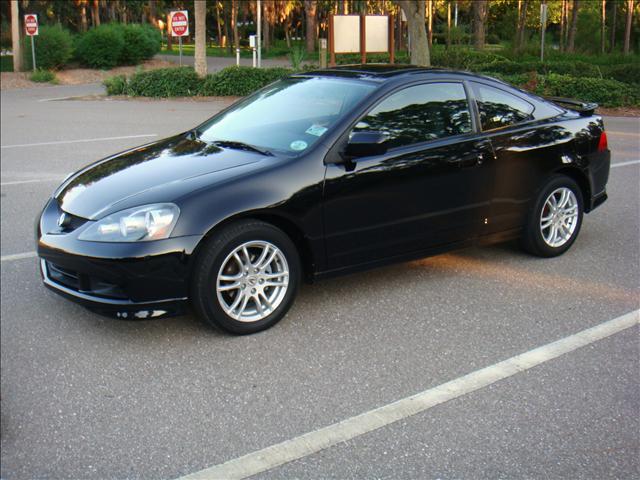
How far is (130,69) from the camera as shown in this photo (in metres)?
35.6

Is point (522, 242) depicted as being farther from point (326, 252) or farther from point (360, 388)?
point (360, 388)

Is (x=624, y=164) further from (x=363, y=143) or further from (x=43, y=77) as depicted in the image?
(x=43, y=77)

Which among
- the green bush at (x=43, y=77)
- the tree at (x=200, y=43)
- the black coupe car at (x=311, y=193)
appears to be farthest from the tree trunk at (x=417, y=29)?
the black coupe car at (x=311, y=193)

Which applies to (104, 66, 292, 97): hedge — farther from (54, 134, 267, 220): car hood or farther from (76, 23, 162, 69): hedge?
(54, 134, 267, 220): car hood

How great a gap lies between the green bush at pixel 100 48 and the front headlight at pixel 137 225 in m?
32.3

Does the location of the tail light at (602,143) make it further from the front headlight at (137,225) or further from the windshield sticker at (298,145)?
the front headlight at (137,225)

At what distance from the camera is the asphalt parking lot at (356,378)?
3248mm

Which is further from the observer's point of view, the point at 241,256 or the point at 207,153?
the point at 207,153

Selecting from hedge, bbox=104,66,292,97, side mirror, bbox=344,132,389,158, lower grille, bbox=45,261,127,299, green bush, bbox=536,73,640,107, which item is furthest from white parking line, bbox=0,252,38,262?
hedge, bbox=104,66,292,97

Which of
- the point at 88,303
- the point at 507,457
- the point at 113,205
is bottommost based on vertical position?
the point at 507,457

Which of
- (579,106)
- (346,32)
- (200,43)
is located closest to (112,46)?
(200,43)

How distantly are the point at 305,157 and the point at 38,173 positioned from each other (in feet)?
20.6

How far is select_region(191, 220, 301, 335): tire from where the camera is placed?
4.32 metres

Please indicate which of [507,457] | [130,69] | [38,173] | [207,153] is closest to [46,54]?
[130,69]
